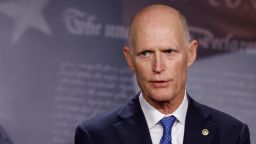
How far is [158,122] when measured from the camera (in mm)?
2213

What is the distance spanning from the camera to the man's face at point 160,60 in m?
2.11

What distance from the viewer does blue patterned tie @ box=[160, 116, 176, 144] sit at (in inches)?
85.1

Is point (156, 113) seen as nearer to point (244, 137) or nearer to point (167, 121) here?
point (167, 121)

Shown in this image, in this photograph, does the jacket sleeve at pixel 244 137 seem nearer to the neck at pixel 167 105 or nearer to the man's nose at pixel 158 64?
the neck at pixel 167 105

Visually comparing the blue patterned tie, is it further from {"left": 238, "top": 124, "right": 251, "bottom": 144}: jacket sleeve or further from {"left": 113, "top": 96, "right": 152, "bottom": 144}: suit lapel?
{"left": 238, "top": 124, "right": 251, "bottom": 144}: jacket sleeve

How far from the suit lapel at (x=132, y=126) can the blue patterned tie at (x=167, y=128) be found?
5 cm

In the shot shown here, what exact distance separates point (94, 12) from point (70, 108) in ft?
1.51

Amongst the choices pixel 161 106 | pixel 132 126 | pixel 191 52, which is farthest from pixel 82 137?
pixel 191 52

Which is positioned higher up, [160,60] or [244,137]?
[160,60]

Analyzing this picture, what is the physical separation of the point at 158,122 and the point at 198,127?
13cm

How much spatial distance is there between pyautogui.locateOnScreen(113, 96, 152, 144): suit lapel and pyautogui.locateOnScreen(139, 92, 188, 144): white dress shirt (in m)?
0.02

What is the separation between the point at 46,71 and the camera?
322cm

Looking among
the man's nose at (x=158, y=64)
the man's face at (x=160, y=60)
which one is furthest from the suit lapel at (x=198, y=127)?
the man's nose at (x=158, y=64)

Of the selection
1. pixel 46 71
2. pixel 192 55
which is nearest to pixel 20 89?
pixel 46 71
